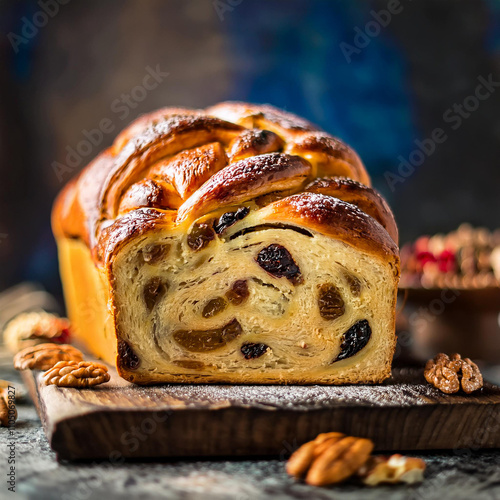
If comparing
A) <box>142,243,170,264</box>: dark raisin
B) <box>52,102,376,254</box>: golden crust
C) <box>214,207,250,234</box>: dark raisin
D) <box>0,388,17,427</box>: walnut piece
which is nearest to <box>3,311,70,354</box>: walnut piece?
<box>52,102,376,254</box>: golden crust

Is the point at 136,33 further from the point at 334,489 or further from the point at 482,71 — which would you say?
the point at 334,489

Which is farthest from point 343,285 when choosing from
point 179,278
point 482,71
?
point 482,71

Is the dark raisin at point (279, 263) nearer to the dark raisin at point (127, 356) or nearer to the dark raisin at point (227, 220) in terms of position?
the dark raisin at point (227, 220)

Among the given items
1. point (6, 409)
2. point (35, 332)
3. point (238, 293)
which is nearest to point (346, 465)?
point (238, 293)

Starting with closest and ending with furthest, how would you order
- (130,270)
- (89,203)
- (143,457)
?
(143,457) → (130,270) → (89,203)

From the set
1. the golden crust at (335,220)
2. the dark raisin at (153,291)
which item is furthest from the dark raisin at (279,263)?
the dark raisin at (153,291)
